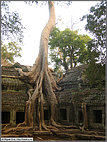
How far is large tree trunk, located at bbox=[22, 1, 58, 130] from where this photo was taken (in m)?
11.4

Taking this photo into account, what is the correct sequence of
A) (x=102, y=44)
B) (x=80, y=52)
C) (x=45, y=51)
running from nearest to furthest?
(x=102, y=44), (x=45, y=51), (x=80, y=52)

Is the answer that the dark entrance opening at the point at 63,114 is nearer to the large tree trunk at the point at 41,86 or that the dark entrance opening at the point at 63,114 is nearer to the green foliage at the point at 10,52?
the large tree trunk at the point at 41,86

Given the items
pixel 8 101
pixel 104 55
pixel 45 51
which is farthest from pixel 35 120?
pixel 104 55

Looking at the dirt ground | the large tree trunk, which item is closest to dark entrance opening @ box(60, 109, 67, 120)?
the large tree trunk

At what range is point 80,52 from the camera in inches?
870

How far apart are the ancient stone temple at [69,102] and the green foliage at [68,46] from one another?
24.8ft

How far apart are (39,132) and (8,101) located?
11.3 feet

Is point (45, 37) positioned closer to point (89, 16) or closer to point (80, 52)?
point (89, 16)

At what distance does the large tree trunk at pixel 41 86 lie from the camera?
37.6ft

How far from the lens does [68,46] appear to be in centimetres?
2231

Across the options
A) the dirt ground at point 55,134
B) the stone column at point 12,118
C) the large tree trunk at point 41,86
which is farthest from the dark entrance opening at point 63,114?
the stone column at point 12,118

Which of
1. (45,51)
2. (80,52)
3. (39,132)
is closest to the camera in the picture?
(39,132)

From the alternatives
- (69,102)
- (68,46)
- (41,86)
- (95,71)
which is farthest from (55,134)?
(68,46)

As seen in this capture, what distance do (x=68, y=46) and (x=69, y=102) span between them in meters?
11.1
